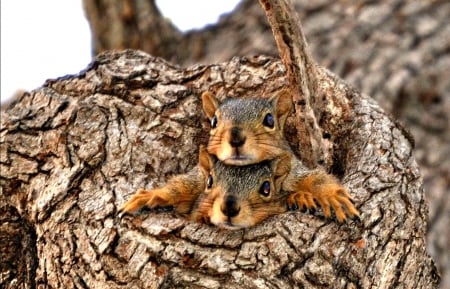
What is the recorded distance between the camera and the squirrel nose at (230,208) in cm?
380

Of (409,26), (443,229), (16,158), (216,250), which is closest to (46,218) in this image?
(16,158)

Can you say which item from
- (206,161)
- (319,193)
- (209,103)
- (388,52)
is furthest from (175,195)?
(388,52)

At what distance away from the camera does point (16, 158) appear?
420cm

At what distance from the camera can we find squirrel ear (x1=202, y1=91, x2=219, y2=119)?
430 centimetres

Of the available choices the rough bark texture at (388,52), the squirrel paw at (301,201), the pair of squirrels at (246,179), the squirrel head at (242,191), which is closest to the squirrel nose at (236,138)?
the pair of squirrels at (246,179)

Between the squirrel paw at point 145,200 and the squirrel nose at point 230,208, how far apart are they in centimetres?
26

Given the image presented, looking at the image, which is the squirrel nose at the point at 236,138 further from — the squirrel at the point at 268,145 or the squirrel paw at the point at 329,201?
the squirrel paw at the point at 329,201

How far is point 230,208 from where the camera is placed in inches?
150

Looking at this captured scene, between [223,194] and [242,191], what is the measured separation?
3.2 inches

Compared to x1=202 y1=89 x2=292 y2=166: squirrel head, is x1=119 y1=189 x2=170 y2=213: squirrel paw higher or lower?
lower

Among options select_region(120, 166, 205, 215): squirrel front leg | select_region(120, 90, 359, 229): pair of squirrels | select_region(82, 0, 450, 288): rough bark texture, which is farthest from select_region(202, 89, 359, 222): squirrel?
select_region(82, 0, 450, 288): rough bark texture

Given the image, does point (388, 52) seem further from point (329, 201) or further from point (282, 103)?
point (329, 201)

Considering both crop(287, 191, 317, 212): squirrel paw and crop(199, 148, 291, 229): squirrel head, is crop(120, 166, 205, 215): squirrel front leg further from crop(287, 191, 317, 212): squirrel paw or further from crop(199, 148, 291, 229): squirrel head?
crop(287, 191, 317, 212): squirrel paw

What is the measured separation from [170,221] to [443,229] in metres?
1.63
